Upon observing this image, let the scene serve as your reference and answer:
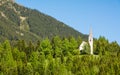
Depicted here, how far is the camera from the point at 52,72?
157125 millimetres

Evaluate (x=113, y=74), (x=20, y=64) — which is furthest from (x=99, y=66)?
(x=20, y=64)

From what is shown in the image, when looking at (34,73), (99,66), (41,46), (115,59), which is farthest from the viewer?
(41,46)

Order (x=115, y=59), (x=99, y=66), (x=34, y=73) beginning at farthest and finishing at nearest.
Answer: (x=115, y=59)
(x=99, y=66)
(x=34, y=73)

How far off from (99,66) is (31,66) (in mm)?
27643

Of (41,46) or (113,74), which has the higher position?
(41,46)

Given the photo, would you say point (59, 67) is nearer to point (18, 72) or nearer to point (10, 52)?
point (18, 72)

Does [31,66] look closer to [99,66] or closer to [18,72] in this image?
[18,72]

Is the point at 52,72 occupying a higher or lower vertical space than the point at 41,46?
lower

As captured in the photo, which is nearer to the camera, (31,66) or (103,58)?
(31,66)

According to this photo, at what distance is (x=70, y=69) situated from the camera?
537 feet

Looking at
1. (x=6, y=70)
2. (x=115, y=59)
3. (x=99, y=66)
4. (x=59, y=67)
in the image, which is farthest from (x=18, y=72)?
(x=115, y=59)

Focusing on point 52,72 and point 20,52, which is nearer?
point 52,72

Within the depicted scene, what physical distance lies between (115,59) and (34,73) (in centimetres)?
4131

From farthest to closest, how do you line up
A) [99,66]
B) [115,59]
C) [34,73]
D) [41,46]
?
[41,46] < [115,59] < [99,66] < [34,73]
